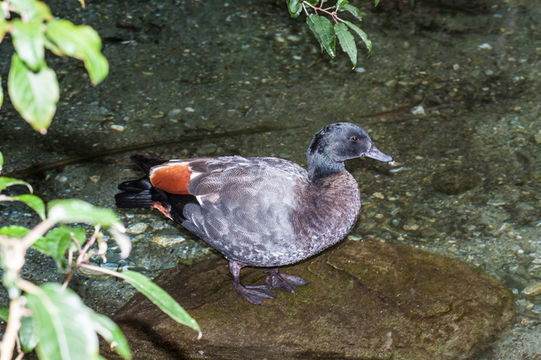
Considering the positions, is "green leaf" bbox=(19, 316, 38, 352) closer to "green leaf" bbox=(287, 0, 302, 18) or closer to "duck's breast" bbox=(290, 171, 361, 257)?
"green leaf" bbox=(287, 0, 302, 18)

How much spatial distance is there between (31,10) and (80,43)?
0.17 metres

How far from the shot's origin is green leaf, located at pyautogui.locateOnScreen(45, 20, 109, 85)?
117cm

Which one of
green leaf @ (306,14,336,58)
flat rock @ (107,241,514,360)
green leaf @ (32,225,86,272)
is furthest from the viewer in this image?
flat rock @ (107,241,514,360)

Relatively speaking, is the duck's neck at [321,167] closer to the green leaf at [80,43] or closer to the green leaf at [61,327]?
the green leaf at [80,43]

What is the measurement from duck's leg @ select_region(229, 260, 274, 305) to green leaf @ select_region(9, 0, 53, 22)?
2643mm

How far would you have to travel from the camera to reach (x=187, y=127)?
5.51m

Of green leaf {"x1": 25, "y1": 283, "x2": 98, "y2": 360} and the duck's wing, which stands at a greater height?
green leaf {"x1": 25, "y1": 283, "x2": 98, "y2": 360}

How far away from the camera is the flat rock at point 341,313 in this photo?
11.0ft

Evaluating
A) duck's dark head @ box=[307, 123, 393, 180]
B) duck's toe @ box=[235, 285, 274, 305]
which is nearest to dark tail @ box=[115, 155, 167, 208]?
duck's toe @ box=[235, 285, 274, 305]

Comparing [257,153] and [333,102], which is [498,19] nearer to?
[333,102]

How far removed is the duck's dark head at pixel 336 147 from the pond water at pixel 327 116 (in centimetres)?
77

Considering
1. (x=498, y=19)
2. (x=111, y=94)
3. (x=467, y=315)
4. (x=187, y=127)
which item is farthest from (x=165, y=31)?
(x=467, y=315)

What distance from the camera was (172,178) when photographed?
12.1ft

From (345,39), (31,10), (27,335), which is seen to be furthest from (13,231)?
(345,39)
